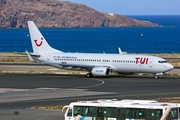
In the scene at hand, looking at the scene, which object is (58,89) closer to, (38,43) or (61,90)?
(61,90)

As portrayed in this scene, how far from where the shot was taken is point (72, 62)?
84688mm

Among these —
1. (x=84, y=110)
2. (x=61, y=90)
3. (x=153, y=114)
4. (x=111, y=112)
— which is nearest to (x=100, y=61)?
(x=61, y=90)

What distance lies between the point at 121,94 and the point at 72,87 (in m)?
9.78

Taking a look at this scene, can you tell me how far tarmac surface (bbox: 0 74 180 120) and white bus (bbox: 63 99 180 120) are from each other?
30.0 ft

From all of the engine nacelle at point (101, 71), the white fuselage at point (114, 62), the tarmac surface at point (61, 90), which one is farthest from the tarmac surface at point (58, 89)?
the white fuselage at point (114, 62)

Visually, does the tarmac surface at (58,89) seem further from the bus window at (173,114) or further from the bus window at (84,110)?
the bus window at (173,114)

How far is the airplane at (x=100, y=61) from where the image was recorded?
3147 inches

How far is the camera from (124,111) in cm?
3241

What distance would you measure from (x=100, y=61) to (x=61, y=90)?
61.4 ft

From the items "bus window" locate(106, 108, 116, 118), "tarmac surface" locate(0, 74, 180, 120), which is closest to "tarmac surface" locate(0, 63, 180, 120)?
"tarmac surface" locate(0, 74, 180, 120)

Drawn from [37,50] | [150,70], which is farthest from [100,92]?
[37,50]

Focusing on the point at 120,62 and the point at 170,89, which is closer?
the point at 170,89

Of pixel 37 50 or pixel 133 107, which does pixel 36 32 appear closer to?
pixel 37 50

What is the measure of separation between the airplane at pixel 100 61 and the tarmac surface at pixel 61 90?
1.25m
